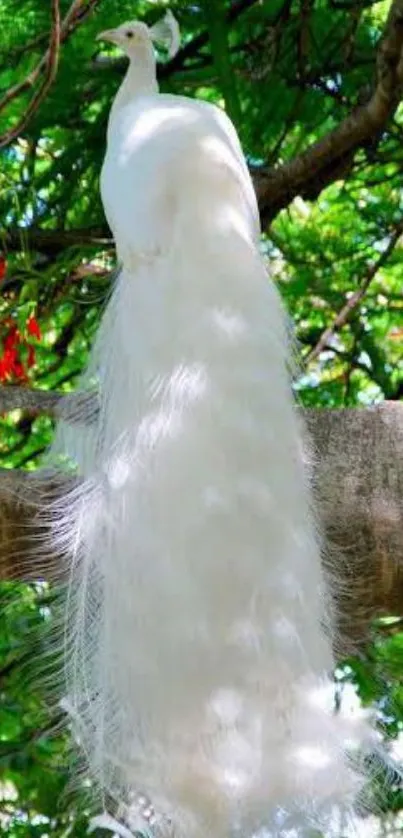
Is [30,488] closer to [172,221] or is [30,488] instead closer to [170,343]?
[170,343]

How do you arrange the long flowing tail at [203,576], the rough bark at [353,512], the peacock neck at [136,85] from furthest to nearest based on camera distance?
the peacock neck at [136,85]
the rough bark at [353,512]
the long flowing tail at [203,576]

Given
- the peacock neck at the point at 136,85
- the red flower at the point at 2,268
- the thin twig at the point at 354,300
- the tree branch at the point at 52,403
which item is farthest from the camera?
the thin twig at the point at 354,300

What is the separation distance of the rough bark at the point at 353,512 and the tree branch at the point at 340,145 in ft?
3.21

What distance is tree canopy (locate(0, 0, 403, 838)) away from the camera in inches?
127

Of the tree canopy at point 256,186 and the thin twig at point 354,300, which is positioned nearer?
the tree canopy at point 256,186

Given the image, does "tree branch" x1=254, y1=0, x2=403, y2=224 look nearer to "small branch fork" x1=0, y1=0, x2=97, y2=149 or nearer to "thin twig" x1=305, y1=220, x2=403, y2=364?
"thin twig" x1=305, y1=220, x2=403, y2=364

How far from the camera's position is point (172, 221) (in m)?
2.65

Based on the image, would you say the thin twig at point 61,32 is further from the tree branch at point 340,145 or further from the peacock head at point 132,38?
the tree branch at point 340,145

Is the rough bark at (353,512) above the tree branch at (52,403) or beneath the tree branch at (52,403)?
beneath

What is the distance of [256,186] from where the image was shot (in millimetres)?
3447

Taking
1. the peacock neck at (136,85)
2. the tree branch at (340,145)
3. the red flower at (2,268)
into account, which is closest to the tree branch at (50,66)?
the peacock neck at (136,85)

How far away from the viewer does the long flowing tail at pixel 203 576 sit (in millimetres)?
2119

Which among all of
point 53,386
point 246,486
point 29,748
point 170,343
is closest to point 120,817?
point 246,486

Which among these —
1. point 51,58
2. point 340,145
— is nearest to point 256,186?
point 340,145
